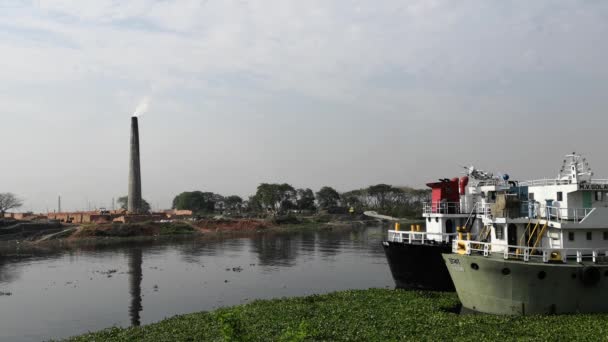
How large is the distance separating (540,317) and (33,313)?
106ft

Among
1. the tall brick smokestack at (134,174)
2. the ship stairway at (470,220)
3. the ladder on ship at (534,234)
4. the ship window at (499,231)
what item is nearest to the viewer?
the ladder on ship at (534,234)

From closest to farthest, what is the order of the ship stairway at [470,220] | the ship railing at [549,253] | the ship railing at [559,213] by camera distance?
the ship railing at [549,253], the ship railing at [559,213], the ship stairway at [470,220]

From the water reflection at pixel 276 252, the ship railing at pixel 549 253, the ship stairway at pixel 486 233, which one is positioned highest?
the ship stairway at pixel 486 233

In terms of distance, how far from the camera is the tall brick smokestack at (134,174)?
115 m

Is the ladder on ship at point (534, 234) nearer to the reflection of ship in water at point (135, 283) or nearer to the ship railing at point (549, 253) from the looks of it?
the ship railing at point (549, 253)

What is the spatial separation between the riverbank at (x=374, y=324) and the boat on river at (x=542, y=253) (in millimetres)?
970

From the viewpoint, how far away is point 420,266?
34.3 metres

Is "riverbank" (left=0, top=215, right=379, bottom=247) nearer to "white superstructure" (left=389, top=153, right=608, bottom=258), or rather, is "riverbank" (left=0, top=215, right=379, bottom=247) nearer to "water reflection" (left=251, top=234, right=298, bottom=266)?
"water reflection" (left=251, top=234, right=298, bottom=266)

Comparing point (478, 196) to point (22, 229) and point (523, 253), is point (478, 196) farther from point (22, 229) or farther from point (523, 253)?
point (22, 229)

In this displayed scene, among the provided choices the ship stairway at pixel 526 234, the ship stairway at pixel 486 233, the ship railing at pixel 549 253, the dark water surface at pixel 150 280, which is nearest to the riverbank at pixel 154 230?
the dark water surface at pixel 150 280

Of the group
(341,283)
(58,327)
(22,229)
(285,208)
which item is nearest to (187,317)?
(58,327)

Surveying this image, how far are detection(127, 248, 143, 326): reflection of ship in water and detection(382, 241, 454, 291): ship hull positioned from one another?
17.8 meters

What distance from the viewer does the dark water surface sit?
3362 centimetres

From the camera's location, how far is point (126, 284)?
1809 inches
